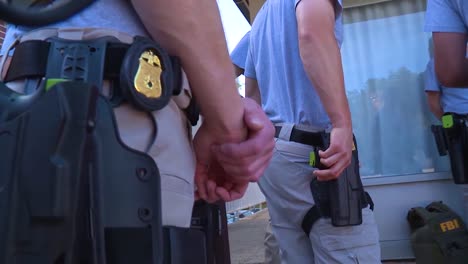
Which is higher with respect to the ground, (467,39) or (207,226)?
(467,39)

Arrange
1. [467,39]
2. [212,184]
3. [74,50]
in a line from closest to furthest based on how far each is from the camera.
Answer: [74,50] < [212,184] < [467,39]

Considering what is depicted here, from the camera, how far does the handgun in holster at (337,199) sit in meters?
1.72

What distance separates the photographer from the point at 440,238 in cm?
340

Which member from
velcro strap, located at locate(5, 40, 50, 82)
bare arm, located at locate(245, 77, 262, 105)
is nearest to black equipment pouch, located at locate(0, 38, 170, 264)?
velcro strap, located at locate(5, 40, 50, 82)

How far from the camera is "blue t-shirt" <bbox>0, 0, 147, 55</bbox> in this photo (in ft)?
3.51

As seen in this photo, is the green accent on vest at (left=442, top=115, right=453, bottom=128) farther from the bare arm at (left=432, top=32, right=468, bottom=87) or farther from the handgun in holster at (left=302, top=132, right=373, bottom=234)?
the handgun in holster at (left=302, top=132, right=373, bottom=234)

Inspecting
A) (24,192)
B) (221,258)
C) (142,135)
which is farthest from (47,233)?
(221,258)

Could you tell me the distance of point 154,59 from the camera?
98 cm

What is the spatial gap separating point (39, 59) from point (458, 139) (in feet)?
9.04

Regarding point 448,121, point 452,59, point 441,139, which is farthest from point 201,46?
point 441,139

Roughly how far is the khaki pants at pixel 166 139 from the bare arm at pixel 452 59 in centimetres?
162

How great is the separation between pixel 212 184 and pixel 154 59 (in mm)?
508

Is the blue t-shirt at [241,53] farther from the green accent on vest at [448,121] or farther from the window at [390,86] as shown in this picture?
the window at [390,86]

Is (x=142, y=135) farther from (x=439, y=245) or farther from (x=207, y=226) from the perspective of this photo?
(x=439, y=245)
